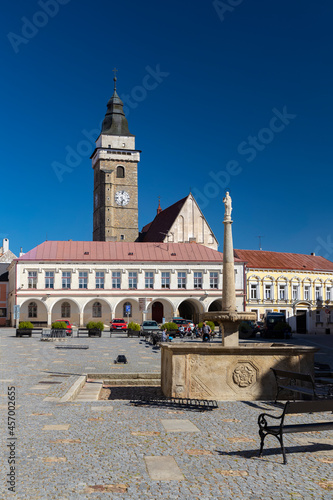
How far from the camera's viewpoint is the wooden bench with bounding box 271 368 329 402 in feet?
33.5

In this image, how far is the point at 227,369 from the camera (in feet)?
40.3

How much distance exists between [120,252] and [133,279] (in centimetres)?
353

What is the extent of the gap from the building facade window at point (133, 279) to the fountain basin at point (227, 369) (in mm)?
46366

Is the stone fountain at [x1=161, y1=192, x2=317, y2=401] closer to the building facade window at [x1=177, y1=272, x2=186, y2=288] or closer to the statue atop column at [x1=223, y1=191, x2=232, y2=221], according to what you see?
the statue atop column at [x1=223, y1=191, x2=232, y2=221]

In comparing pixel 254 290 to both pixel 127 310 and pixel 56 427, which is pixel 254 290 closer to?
pixel 127 310

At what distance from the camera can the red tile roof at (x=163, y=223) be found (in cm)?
6911

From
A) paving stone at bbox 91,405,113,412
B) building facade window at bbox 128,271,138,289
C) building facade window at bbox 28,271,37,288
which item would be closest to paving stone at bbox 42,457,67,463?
paving stone at bbox 91,405,113,412

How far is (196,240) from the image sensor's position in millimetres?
68500

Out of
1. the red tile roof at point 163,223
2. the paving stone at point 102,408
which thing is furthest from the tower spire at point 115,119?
the paving stone at point 102,408

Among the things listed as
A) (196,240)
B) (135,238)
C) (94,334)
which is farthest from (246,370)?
(135,238)

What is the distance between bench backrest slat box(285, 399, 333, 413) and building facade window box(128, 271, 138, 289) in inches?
2022

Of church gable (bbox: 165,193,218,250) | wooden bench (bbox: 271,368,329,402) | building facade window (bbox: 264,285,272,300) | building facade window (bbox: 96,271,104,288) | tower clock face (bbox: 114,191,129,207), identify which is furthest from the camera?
tower clock face (bbox: 114,191,129,207)

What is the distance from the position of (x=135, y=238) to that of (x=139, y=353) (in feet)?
168

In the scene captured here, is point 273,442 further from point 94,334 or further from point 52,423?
point 94,334
